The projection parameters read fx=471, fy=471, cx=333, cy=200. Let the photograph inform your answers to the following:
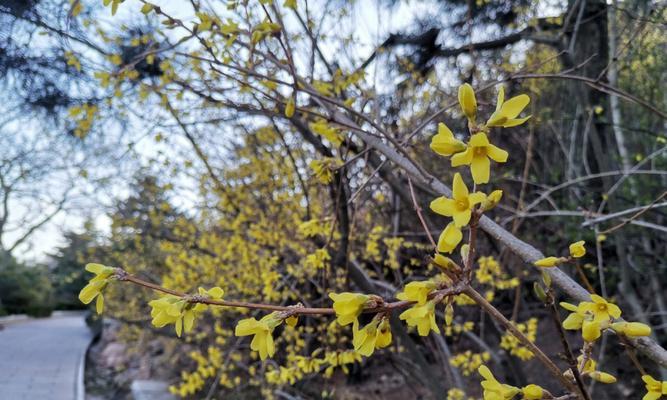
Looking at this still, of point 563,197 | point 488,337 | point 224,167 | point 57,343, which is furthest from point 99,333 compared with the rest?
point 563,197

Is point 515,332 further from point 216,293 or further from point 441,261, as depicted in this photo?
point 216,293

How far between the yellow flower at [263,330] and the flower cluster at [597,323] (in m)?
0.40

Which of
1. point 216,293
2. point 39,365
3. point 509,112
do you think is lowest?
point 39,365

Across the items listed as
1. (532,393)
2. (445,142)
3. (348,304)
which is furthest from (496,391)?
(445,142)

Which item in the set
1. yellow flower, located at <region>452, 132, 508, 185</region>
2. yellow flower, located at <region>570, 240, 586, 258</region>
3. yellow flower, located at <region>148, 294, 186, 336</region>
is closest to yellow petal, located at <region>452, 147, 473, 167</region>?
yellow flower, located at <region>452, 132, 508, 185</region>

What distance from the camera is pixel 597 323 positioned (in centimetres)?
62

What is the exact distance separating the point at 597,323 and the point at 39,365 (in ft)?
34.0

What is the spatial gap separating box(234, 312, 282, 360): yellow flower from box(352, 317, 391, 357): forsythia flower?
12 cm

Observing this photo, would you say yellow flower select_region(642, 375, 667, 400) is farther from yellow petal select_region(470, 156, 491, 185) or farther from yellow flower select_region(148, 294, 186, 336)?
yellow flower select_region(148, 294, 186, 336)

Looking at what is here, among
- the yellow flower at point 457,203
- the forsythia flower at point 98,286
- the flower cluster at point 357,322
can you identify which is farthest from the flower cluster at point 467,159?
the forsythia flower at point 98,286

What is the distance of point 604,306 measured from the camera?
0.67 m

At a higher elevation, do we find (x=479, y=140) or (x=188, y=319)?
(x=479, y=140)

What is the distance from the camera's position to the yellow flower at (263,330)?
27.1 inches

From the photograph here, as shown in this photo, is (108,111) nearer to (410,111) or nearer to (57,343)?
(410,111)
